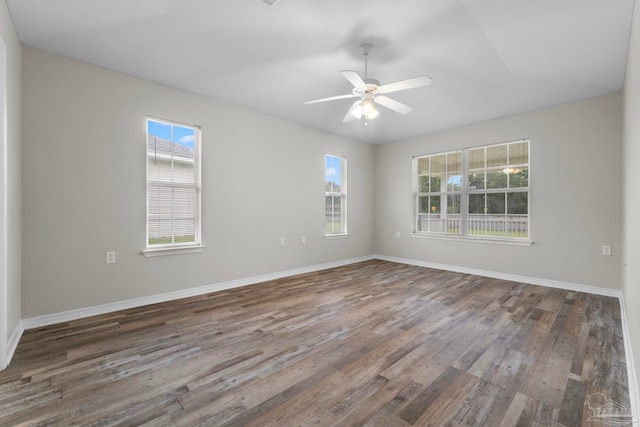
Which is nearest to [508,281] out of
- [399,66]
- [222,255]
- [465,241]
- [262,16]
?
[465,241]

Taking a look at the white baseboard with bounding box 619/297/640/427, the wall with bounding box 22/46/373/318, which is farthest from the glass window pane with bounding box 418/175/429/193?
the white baseboard with bounding box 619/297/640/427

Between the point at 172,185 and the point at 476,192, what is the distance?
4912 millimetres

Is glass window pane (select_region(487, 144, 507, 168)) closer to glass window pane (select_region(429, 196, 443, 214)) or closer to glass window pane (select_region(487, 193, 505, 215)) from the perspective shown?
glass window pane (select_region(487, 193, 505, 215))

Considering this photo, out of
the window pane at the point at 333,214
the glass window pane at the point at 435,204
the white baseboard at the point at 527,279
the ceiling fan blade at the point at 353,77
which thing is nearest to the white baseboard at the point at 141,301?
the window pane at the point at 333,214

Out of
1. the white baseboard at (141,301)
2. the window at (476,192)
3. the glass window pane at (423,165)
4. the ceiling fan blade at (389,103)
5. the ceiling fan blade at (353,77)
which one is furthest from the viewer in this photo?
the glass window pane at (423,165)

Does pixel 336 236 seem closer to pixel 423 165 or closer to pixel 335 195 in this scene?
pixel 335 195

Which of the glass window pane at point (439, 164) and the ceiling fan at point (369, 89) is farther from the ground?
the ceiling fan at point (369, 89)

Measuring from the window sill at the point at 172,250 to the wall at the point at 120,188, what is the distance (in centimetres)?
7

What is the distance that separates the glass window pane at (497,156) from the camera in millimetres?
4797

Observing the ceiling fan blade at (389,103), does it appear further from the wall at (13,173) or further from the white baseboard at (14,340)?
the white baseboard at (14,340)

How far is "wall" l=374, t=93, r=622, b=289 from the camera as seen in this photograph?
12.4ft

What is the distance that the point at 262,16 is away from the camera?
247cm

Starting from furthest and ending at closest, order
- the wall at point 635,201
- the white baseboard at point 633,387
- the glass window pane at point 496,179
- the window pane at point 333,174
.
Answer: the window pane at point 333,174 < the glass window pane at point 496,179 < the wall at point 635,201 < the white baseboard at point 633,387

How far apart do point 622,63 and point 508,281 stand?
307 centimetres
